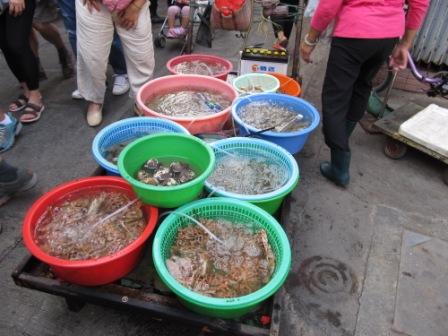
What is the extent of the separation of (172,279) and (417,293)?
1.70m

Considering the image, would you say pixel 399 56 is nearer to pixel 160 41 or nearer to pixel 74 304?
pixel 74 304

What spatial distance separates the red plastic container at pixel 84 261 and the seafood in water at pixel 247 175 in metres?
0.56

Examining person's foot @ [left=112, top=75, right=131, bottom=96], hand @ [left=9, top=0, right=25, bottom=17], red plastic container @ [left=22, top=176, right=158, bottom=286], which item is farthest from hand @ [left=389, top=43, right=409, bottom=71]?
hand @ [left=9, top=0, right=25, bottom=17]

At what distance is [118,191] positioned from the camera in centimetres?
204

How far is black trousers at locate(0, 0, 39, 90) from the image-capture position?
125 inches

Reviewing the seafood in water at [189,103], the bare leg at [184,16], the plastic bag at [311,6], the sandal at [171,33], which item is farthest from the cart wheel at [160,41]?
the seafood in water at [189,103]

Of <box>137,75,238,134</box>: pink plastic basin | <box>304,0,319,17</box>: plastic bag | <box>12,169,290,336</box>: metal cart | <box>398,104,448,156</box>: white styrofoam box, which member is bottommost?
<box>398,104,448,156</box>: white styrofoam box

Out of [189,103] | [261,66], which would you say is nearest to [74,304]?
[189,103]

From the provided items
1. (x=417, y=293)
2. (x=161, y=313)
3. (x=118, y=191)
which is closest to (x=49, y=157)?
(x=118, y=191)

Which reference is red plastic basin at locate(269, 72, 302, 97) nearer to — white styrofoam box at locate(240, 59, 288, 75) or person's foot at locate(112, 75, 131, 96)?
white styrofoam box at locate(240, 59, 288, 75)

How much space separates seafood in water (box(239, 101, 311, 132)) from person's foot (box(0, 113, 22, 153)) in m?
2.10

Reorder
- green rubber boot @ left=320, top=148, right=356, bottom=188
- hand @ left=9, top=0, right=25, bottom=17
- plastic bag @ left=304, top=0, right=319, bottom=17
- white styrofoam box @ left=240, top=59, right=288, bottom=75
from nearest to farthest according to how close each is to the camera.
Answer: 1. green rubber boot @ left=320, top=148, right=356, bottom=188
2. hand @ left=9, top=0, right=25, bottom=17
3. white styrofoam box @ left=240, top=59, right=288, bottom=75
4. plastic bag @ left=304, top=0, right=319, bottom=17

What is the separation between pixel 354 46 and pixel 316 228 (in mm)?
1325

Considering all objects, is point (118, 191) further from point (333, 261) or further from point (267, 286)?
point (333, 261)
